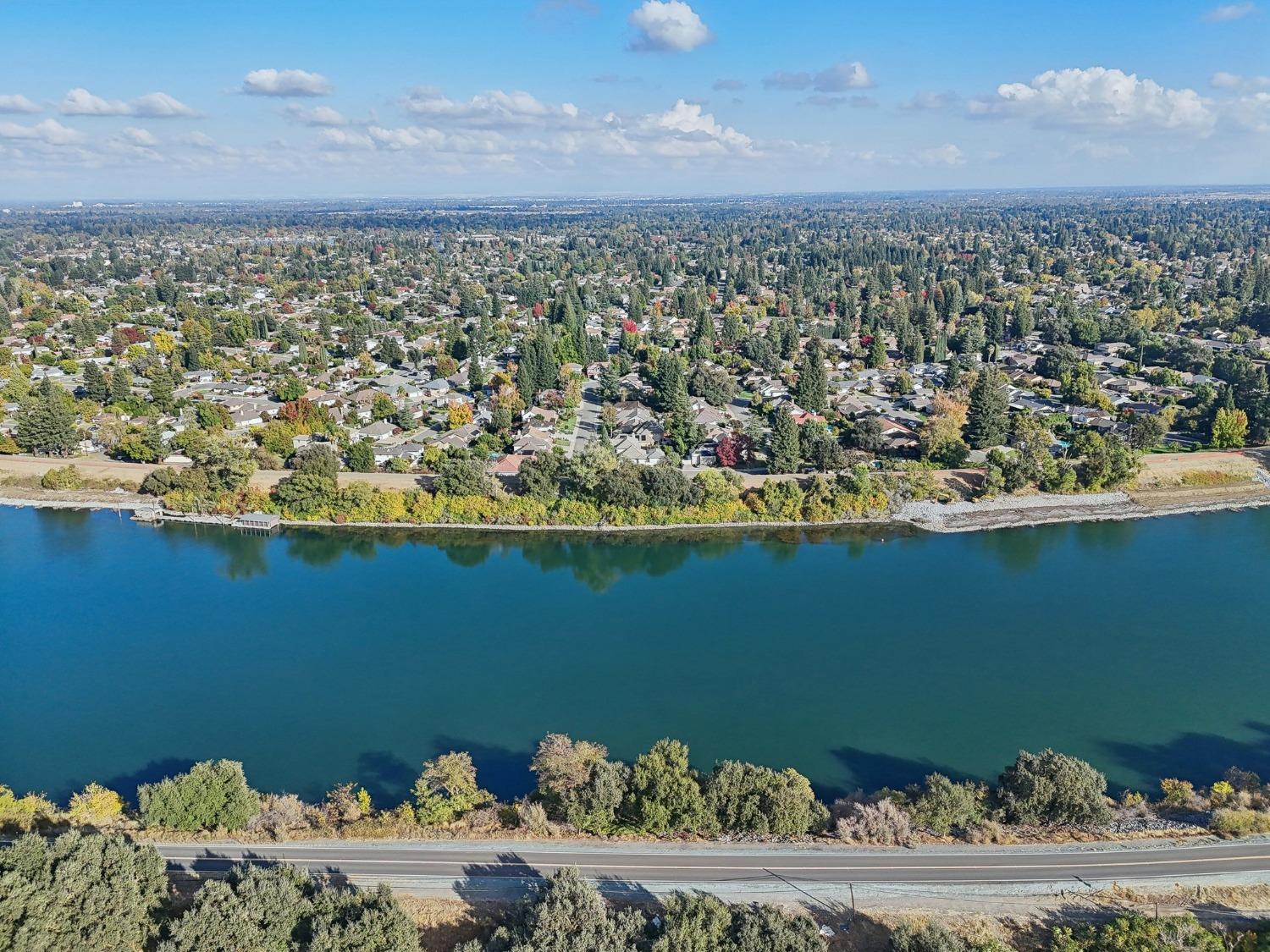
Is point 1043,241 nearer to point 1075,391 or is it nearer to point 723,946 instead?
point 1075,391

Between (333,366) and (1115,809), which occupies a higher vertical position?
(333,366)

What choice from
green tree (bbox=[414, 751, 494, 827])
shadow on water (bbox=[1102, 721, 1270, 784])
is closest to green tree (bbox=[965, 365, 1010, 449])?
shadow on water (bbox=[1102, 721, 1270, 784])

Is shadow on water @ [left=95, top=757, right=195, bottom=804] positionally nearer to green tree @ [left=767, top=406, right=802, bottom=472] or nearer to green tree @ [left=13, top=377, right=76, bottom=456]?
green tree @ [left=767, top=406, right=802, bottom=472]

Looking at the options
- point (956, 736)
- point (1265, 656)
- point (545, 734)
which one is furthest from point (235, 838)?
point (1265, 656)

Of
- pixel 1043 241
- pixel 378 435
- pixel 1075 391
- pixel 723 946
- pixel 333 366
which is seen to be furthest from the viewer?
pixel 1043 241

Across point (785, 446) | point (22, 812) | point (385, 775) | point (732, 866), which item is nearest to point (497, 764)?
point (385, 775)

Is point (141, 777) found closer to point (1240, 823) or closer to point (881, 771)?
point (881, 771)
